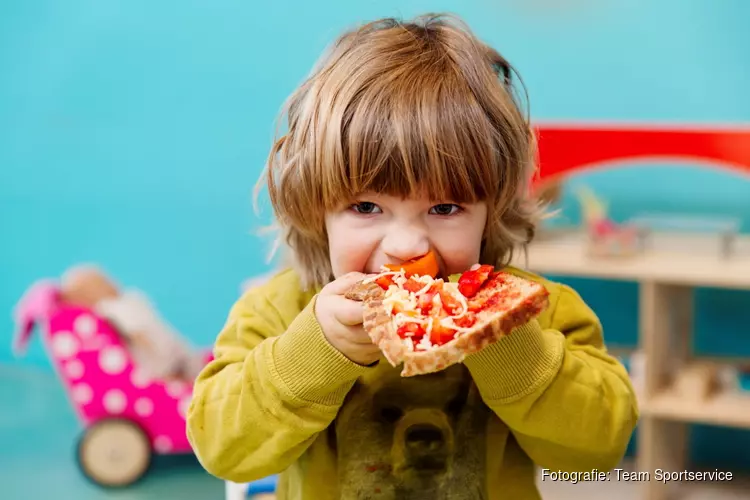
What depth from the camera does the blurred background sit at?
2402mm

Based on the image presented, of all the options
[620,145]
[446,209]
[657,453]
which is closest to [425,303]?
[446,209]

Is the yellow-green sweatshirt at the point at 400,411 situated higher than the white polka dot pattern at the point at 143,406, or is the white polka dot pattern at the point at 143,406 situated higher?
the yellow-green sweatshirt at the point at 400,411

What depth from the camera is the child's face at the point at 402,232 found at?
90 cm

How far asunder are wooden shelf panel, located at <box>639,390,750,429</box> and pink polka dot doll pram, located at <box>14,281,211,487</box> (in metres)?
1.07

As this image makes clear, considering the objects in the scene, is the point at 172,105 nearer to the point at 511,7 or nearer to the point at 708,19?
the point at 511,7

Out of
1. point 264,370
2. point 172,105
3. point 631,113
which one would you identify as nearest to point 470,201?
point 264,370

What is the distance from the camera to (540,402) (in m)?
0.94

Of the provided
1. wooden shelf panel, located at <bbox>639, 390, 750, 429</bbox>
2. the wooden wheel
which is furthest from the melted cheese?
the wooden wheel

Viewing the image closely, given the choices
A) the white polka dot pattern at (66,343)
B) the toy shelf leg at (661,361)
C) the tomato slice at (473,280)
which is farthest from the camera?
the white polka dot pattern at (66,343)

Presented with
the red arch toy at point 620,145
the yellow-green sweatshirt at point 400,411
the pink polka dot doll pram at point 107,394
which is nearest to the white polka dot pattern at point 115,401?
the pink polka dot doll pram at point 107,394

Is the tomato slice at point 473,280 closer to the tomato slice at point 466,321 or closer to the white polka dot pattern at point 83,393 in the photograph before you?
the tomato slice at point 466,321

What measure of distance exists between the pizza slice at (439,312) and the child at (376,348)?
0.03 metres

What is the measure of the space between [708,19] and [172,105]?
4.71ft

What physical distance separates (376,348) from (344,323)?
4 centimetres
